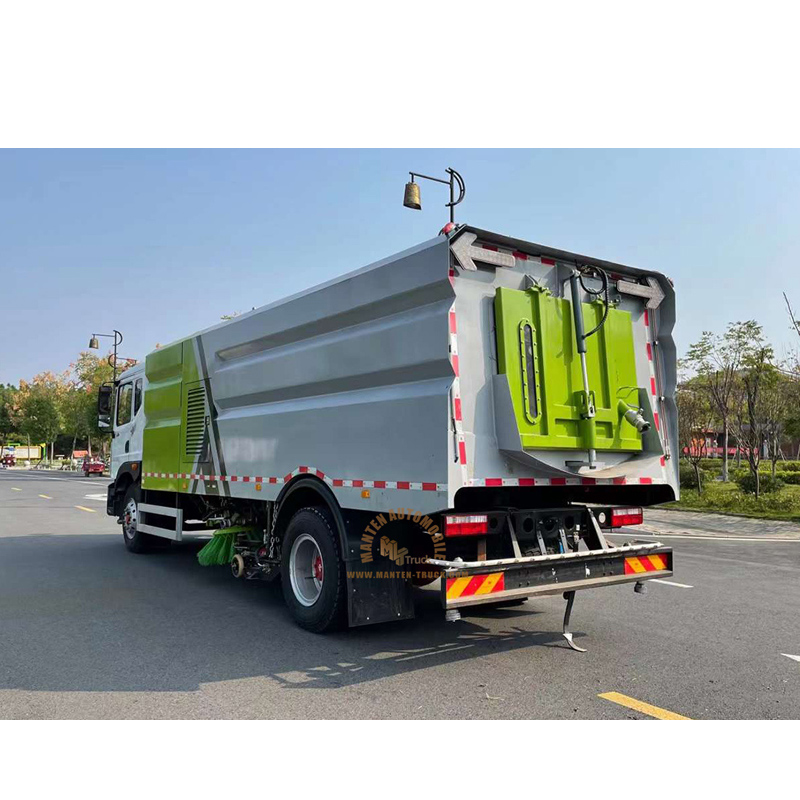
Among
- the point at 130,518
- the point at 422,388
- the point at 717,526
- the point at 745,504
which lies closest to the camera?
the point at 422,388

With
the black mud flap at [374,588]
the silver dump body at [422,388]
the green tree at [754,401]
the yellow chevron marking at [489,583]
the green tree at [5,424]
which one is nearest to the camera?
the yellow chevron marking at [489,583]

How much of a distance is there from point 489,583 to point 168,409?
18.7 ft

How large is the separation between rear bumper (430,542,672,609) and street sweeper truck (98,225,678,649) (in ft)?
0.04

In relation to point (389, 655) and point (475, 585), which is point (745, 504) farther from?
point (475, 585)

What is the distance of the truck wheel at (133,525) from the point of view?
9.99 m

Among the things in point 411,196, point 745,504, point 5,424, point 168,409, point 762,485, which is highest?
point 5,424

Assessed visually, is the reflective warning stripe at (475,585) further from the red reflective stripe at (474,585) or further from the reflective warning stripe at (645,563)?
the reflective warning stripe at (645,563)

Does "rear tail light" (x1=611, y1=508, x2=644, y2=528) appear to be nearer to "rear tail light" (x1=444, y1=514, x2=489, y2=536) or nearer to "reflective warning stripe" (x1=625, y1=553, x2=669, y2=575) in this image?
"reflective warning stripe" (x1=625, y1=553, x2=669, y2=575)

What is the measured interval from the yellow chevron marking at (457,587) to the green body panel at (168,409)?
4.58 meters

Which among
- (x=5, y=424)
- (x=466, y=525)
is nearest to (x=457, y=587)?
(x=466, y=525)

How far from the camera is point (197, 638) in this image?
18.4 ft

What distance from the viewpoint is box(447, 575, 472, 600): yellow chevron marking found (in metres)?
4.49

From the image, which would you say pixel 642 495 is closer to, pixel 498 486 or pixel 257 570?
pixel 498 486

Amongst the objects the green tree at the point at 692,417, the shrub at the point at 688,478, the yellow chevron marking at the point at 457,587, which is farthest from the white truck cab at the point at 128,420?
the green tree at the point at 692,417
